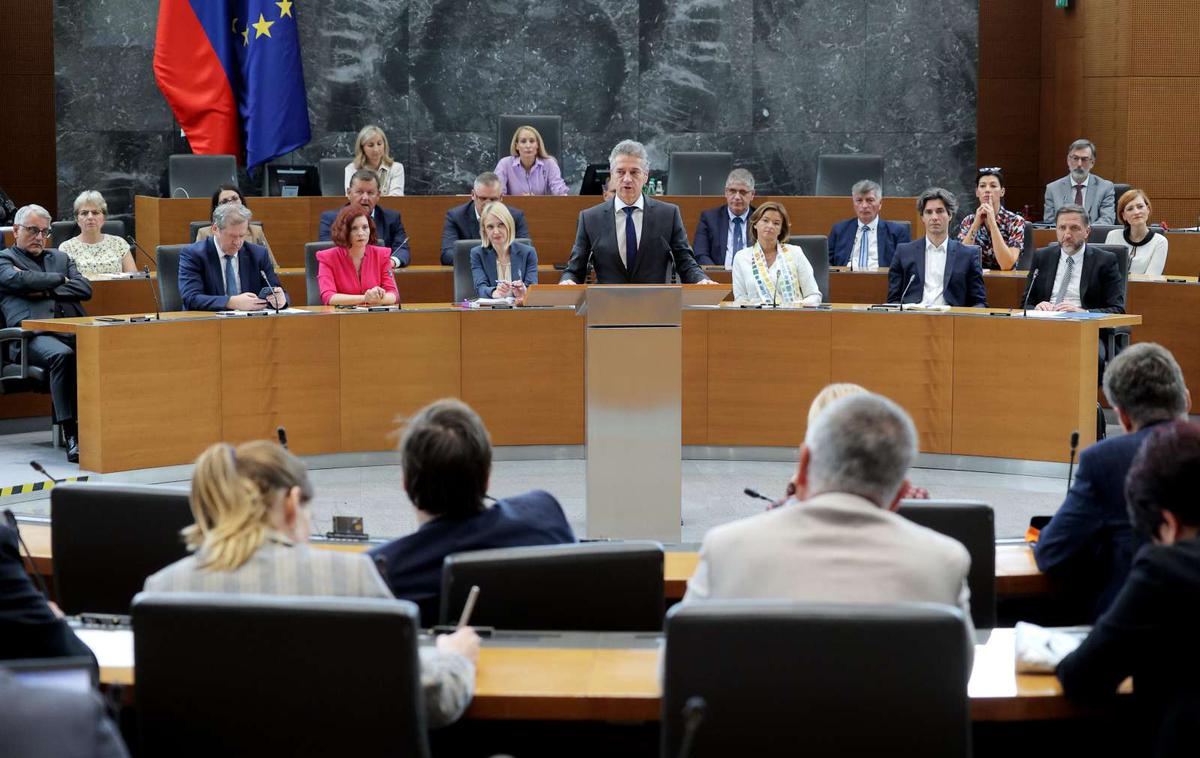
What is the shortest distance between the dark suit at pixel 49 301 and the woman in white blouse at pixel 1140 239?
638cm

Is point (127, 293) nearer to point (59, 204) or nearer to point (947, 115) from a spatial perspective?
point (59, 204)

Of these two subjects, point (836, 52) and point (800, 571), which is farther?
point (836, 52)

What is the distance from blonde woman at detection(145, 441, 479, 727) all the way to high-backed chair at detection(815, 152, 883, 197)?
9415mm

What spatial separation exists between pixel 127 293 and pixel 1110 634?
765 centimetres

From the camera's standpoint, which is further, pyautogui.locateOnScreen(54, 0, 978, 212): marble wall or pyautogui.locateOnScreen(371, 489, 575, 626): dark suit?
pyautogui.locateOnScreen(54, 0, 978, 212): marble wall

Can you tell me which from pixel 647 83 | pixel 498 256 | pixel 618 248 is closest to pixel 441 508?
pixel 618 248

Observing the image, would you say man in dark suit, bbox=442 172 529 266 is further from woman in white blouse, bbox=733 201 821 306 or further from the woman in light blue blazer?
woman in white blouse, bbox=733 201 821 306

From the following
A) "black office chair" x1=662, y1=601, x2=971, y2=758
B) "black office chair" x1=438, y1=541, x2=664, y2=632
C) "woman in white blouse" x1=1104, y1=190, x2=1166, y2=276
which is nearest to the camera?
"black office chair" x1=662, y1=601, x2=971, y2=758

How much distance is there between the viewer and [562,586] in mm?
2707

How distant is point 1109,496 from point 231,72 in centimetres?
994

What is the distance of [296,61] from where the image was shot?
11953 millimetres

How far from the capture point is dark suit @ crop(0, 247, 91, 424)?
25.2 feet

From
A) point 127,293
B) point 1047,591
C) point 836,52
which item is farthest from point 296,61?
point 1047,591

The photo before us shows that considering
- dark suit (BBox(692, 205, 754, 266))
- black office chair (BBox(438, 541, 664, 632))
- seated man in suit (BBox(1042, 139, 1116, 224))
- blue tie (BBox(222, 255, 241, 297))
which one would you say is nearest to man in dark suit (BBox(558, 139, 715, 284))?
blue tie (BBox(222, 255, 241, 297))
